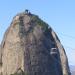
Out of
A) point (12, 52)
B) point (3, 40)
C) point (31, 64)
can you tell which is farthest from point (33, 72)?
point (3, 40)

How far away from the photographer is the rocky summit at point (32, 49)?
175ft

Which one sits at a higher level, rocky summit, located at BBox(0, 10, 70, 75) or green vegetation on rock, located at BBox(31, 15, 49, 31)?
green vegetation on rock, located at BBox(31, 15, 49, 31)

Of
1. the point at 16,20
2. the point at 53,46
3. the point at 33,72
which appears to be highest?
the point at 16,20

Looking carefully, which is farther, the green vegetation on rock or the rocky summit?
the green vegetation on rock

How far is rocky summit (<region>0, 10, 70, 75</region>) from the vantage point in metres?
53.4

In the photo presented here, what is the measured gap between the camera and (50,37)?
184 feet

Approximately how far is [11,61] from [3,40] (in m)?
4.42

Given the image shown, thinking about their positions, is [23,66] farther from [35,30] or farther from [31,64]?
[35,30]

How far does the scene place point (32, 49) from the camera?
175 ft

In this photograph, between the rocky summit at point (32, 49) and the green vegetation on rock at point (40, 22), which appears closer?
the rocky summit at point (32, 49)

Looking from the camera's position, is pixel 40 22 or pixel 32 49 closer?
pixel 32 49

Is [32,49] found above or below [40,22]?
below

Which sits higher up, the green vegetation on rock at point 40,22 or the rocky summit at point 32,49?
the green vegetation on rock at point 40,22

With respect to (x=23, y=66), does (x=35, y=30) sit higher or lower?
higher
